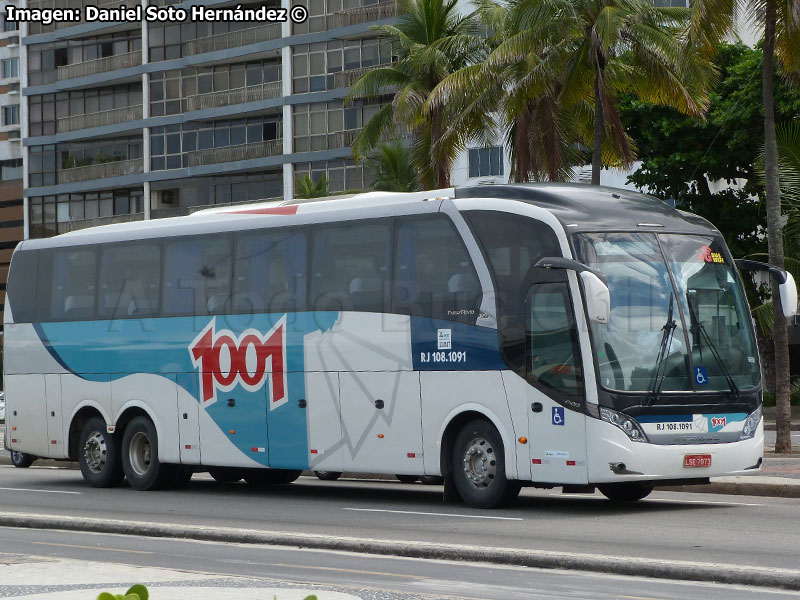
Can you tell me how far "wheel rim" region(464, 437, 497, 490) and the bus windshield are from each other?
1812 mm

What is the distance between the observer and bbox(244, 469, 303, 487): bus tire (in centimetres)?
2158

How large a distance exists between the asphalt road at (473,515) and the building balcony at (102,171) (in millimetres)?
48911

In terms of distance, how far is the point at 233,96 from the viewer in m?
65.2

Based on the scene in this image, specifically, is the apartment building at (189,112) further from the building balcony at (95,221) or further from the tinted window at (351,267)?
the tinted window at (351,267)

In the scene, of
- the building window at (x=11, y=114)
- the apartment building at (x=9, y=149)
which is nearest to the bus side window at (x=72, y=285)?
the apartment building at (x=9, y=149)

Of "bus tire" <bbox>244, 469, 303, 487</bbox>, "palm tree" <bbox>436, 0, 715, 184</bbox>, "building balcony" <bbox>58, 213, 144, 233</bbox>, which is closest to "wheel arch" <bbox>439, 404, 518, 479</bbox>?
"bus tire" <bbox>244, 469, 303, 487</bbox>

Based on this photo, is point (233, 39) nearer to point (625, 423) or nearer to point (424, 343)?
point (424, 343)

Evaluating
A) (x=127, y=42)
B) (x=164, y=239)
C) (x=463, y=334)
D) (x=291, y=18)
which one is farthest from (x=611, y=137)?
(x=127, y=42)

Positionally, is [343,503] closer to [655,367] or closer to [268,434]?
[268,434]

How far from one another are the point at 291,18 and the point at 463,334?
48.1 metres

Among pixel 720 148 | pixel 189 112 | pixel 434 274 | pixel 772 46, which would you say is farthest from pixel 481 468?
pixel 189 112

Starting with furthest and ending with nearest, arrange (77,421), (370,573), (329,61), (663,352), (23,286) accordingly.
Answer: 1. (329,61)
2. (23,286)
3. (77,421)
4. (663,352)
5. (370,573)

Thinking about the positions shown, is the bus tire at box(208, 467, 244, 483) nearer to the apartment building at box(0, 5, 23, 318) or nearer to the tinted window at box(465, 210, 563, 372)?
the tinted window at box(465, 210, 563, 372)

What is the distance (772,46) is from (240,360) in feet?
35.9
